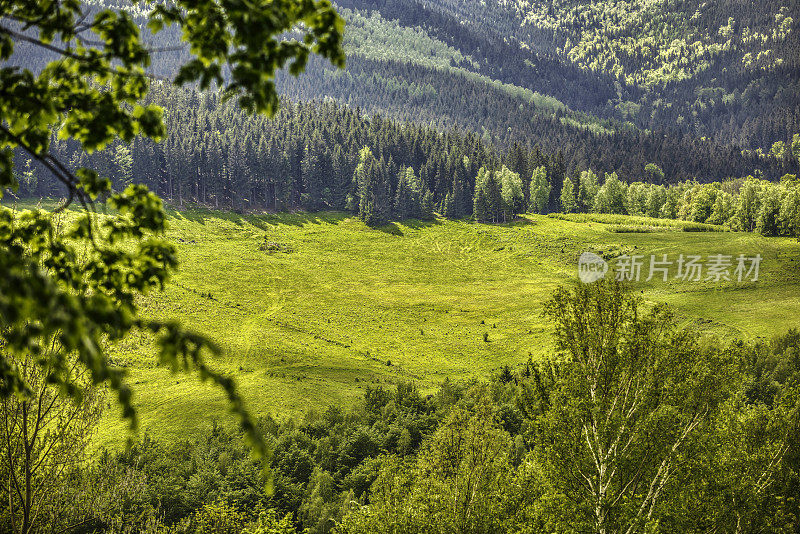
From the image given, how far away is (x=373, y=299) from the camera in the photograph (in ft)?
316

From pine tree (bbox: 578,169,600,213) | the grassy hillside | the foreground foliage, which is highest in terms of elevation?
pine tree (bbox: 578,169,600,213)

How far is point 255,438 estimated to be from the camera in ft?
11.8

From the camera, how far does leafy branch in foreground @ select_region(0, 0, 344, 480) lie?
12.6 ft

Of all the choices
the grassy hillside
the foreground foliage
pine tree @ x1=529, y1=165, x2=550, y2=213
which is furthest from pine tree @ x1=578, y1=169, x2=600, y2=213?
the foreground foliage

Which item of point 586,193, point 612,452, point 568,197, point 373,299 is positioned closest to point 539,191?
point 568,197

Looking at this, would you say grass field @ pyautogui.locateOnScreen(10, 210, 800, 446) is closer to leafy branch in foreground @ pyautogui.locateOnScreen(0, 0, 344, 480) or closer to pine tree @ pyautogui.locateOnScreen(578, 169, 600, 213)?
pine tree @ pyautogui.locateOnScreen(578, 169, 600, 213)

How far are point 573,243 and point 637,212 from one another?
52.6 m

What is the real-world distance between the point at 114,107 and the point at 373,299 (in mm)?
91447

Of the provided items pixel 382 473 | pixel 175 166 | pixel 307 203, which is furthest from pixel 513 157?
pixel 382 473

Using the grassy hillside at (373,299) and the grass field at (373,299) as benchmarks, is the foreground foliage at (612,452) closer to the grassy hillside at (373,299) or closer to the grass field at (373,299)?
the grassy hillside at (373,299)

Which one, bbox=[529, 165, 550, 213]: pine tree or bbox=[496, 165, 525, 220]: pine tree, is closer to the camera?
bbox=[496, 165, 525, 220]: pine tree

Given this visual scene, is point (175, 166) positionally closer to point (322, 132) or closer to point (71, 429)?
point (322, 132)

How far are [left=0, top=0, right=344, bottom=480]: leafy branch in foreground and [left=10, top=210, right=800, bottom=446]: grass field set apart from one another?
4617 cm

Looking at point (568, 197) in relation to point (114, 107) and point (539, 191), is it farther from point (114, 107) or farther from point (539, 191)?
point (114, 107)
